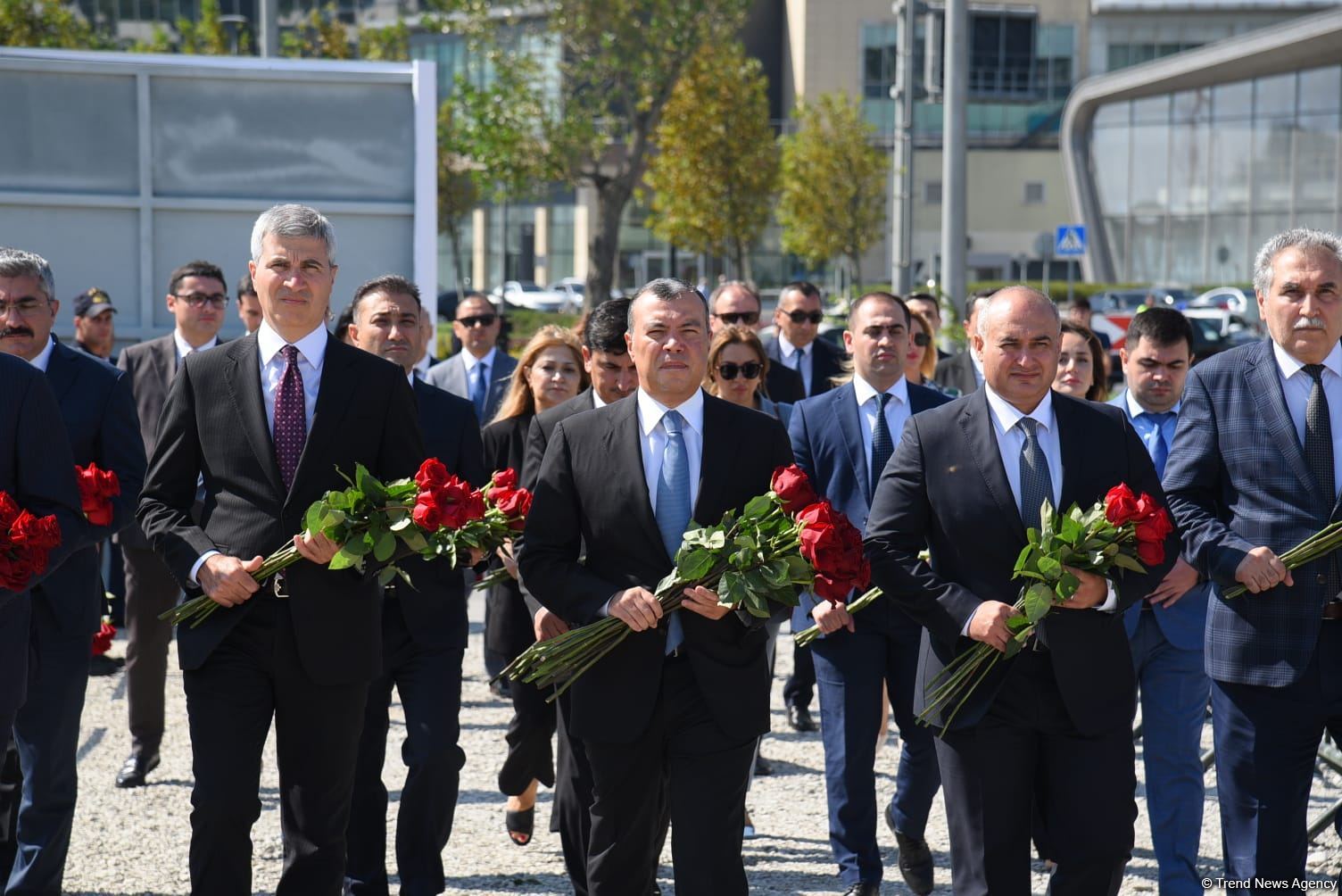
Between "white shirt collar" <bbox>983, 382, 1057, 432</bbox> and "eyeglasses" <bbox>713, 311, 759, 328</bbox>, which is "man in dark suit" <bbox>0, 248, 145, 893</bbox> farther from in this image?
"eyeglasses" <bbox>713, 311, 759, 328</bbox>

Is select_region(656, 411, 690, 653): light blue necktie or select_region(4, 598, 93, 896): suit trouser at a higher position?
select_region(656, 411, 690, 653): light blue necktie

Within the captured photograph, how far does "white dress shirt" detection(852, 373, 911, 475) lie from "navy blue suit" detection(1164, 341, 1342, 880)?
67.1 inches

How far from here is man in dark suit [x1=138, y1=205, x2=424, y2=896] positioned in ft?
15.7

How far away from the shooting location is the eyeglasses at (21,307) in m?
5.88

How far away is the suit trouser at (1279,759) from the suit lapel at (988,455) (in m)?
1.10

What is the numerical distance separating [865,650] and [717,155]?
121 ft

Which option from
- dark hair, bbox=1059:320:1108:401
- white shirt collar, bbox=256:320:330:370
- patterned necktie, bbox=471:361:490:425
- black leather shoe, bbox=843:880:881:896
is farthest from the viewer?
patterned necktie, bbox=471:361:490:425

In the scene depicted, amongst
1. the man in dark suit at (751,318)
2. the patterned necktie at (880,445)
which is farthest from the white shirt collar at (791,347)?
the patterned necktie at (880,445)

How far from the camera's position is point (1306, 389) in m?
5.18

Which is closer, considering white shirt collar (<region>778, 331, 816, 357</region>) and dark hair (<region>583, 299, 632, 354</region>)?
dark hair (<region>583, 299, 632, 354</region>)

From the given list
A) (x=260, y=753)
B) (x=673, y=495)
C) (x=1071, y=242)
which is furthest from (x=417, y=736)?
(x=1071, y=242)

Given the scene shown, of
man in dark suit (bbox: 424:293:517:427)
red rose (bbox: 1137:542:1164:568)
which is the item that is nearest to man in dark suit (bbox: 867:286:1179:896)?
red rose (bbox: 1137:542:1164:568)

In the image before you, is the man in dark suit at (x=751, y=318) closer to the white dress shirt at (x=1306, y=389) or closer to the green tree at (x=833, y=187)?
the white dress shirt at (x=1306, y=389)

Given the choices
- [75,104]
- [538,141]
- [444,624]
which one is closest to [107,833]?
[444,624]
